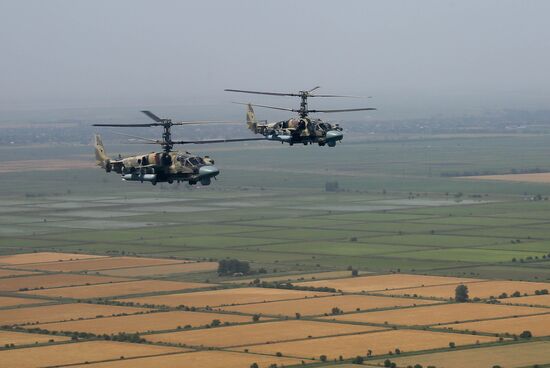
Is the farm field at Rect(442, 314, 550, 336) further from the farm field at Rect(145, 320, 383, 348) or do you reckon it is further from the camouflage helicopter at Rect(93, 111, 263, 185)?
the camouflage helicopter at Rect(93, 111, 263, 185)

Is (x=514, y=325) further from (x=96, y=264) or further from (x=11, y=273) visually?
(x=11, y=273)

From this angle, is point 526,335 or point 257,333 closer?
point 526,335

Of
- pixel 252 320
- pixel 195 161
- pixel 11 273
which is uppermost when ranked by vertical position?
pixel 195 161

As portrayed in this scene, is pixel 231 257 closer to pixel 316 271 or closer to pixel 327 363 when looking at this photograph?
pixel 316 271

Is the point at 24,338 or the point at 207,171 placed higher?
the point at 207,171

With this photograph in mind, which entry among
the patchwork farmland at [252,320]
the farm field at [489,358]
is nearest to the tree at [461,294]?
the patchwork farmland at [252,320]

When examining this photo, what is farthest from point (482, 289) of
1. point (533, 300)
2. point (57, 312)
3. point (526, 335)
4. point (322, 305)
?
point (57, 312)

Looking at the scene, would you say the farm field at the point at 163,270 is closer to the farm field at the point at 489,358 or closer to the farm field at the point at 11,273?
the farm field at the point at 11,273
